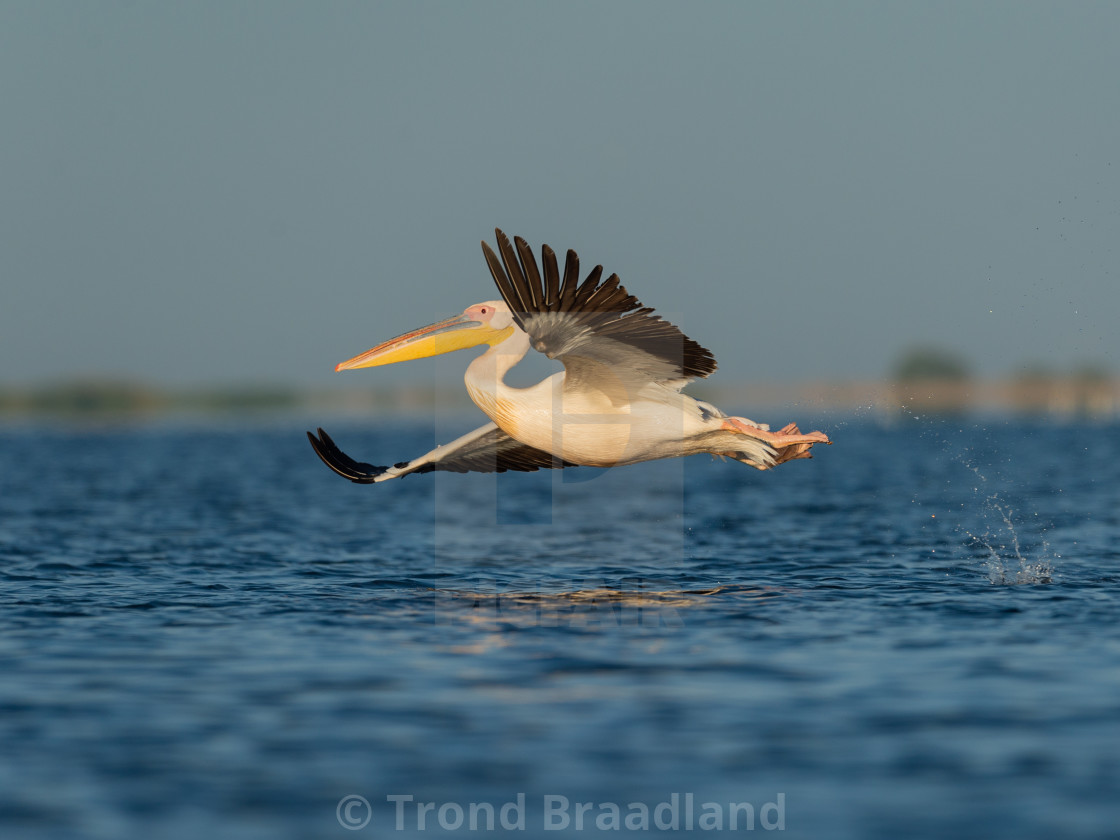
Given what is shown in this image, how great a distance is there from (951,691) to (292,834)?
4.34 m

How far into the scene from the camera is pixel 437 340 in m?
10.8

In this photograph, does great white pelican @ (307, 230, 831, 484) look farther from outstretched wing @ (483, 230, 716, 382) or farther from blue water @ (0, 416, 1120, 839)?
blue water @ (0, 416, 1120, 839)

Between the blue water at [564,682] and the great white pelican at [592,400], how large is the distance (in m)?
1.39

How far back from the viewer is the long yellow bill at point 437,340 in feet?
34.9

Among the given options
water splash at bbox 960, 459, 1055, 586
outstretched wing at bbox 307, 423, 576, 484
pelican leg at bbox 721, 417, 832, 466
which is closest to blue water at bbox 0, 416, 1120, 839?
water splash at bbox 960, 459, 1055, 586

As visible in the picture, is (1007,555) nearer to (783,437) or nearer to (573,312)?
(783,437)

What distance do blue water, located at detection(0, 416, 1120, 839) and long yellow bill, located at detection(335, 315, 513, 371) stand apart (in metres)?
2.19

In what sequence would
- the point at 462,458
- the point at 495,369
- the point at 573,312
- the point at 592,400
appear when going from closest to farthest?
the point at 573,312 < the point at 495,369 < the point at 592,400 < the point at 462,458

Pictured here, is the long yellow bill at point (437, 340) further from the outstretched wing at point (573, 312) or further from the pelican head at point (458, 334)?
the outstretched wing at point (573, 312)

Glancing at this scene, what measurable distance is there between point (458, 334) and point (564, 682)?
342 cm

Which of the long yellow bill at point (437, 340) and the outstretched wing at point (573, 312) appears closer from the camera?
the outstretched wing at point (573, 312)

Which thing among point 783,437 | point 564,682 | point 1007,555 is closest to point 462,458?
point 783,437

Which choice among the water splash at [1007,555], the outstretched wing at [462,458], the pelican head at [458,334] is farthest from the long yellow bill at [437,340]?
the water splash at [1007,555]

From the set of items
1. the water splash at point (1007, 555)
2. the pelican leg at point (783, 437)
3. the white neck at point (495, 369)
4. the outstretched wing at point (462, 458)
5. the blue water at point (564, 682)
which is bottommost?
the blue water at point (564, 682)
